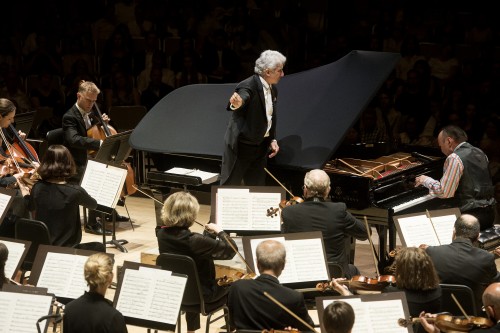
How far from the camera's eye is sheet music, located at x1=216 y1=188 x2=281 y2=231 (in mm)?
5719

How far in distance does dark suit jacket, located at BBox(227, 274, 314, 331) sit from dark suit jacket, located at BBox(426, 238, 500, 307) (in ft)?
3.62

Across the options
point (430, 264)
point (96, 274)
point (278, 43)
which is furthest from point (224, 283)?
point (278, 43)

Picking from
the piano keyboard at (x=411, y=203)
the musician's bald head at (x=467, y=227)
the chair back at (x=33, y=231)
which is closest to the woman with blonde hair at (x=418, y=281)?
the musician's bald head at (x=467, y=227)

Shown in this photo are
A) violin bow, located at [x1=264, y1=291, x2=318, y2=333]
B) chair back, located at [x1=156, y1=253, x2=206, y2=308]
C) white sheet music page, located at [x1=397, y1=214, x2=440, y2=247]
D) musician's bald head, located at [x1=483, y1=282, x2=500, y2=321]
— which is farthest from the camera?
white sheet music page, located at [x1=397, y1=214, x2=440, y2=247]

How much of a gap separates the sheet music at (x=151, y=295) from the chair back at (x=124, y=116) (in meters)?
4.78

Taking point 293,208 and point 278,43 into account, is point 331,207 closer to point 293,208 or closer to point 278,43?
point 293,208

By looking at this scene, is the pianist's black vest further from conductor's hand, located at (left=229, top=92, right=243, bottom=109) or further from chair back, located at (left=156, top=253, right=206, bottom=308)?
chair back, located at (left=156, top=253, right=206, bottom=308)

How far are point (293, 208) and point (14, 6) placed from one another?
8508 millimetres

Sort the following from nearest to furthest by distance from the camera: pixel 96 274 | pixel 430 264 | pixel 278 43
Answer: pixel 96 274
pixel 430 264
pixel 278 43

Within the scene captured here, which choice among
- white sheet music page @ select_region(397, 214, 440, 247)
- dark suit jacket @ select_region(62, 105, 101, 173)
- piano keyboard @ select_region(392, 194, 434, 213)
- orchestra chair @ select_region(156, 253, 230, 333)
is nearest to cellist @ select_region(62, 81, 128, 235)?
dark suit jacket @ select_region(62, 105, 101, 173)

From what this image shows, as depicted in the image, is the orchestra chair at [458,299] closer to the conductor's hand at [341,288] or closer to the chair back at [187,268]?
the conductor's hand at [341,288]

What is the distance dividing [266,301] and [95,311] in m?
0.88

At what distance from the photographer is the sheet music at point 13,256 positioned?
15.9 ft

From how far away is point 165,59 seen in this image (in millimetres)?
10914
